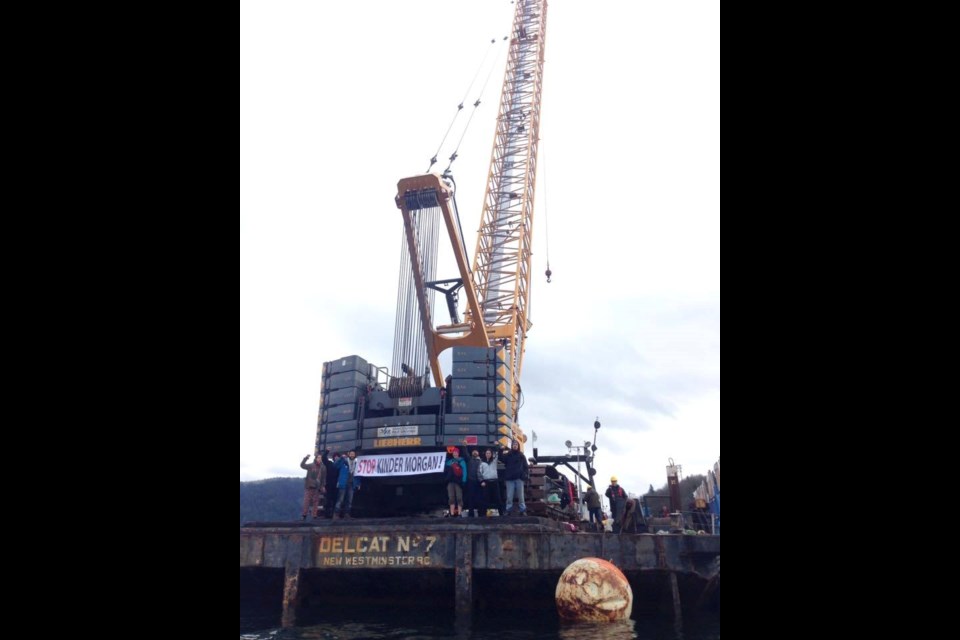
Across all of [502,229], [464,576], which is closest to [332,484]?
[464,576]

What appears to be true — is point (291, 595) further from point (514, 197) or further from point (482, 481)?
point (514, 197)

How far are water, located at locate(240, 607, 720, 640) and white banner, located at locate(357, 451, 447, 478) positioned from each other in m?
3.83

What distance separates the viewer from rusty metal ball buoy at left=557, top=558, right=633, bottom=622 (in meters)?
11.7

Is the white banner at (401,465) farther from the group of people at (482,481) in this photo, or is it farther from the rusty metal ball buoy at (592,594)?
the rusty metal ball buoy at (592,594)

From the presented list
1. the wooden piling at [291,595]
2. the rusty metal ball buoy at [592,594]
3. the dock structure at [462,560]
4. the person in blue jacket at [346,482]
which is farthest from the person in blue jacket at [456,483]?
the rusty metal ball buoy at [592,594]

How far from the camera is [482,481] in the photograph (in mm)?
16484

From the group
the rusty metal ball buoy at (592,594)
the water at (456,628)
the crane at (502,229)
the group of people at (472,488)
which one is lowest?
the water at (456,628)

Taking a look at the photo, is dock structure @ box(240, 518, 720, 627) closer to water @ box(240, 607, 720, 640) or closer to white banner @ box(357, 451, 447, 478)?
water @ box(240, 607, 720, 640)

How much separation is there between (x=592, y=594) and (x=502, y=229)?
22834mm

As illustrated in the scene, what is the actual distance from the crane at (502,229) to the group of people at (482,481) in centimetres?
333

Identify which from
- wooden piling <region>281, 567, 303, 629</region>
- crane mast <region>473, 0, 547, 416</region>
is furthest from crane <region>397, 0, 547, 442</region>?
wooden piling <region>281, 567, 303, 629</region>

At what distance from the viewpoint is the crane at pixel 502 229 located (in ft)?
74.3
